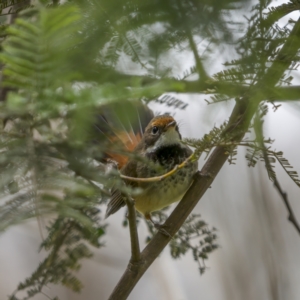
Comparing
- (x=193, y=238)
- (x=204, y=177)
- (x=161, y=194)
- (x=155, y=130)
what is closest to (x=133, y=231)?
(x=204, y=177)

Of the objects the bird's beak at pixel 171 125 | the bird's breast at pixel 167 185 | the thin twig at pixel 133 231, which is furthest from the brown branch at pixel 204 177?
the bird's beak at pixel 171 125

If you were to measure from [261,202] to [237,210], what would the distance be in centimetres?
51

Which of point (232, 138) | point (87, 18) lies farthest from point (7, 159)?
point (232, 138)

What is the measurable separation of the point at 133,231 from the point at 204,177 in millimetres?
611

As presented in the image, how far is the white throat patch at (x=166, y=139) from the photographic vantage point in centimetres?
309

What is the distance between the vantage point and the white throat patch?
3092 millimetres

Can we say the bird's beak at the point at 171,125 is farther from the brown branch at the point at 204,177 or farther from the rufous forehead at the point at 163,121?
the brown branch at the point at 204,177

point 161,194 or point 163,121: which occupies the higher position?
point 163,121

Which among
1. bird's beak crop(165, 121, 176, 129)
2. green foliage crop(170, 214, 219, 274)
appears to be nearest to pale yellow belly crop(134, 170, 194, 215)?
green foliage crop(170, 214, 219, 274)

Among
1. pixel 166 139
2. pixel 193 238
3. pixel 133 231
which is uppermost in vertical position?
pixel 166 139

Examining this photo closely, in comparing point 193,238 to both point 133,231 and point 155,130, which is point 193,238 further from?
point 133,231

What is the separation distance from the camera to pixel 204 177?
8.63 feet

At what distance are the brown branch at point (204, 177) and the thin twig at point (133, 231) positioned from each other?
1.7 inches

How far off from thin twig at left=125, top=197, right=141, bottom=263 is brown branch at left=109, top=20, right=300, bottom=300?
43 millimetres
